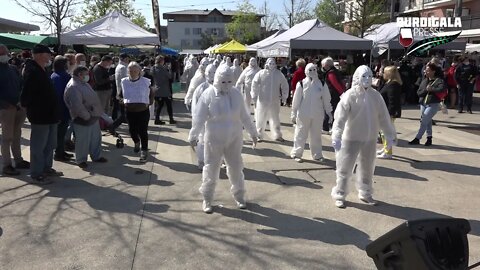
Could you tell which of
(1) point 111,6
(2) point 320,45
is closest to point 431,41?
(2) point 320,45

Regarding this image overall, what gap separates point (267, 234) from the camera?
4480mm

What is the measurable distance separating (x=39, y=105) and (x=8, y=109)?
33.3 inches

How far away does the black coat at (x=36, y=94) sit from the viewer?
232 inches

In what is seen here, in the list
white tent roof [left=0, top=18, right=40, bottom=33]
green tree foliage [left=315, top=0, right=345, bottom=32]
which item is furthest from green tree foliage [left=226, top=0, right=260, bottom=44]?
white tent roof [left=0, top=18, right=40, bottom=33]

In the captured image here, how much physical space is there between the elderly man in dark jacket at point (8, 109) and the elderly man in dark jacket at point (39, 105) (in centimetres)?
60

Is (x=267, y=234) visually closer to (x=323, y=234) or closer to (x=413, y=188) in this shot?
(x=323, y=234)

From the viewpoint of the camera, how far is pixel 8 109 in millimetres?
6453

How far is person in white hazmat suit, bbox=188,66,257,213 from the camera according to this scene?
4879 millimetres

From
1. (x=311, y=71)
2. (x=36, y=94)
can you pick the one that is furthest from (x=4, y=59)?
(x=311, y=71)

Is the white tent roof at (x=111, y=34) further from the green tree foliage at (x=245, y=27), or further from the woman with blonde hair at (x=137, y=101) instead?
the green tree foliage at (x=245, y=27)

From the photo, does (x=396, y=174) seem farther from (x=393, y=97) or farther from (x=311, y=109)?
(x=393, y=97)

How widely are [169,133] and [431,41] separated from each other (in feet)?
33.7

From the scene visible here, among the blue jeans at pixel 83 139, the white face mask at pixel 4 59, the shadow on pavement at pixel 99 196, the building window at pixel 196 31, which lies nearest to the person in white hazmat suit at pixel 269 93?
the blue jeans at pixel 83 139

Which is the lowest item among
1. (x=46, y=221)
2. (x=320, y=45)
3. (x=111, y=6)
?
(x=46, y=221)
